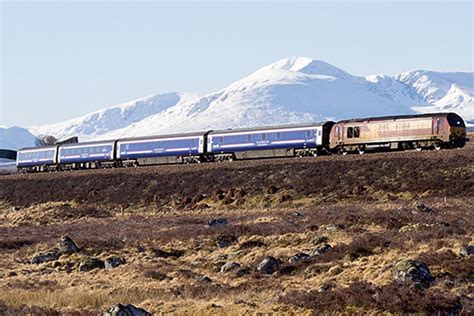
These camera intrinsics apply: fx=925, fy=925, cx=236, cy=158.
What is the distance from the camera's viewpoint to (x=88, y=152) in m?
97.1

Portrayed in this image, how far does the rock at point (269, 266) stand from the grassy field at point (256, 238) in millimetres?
456

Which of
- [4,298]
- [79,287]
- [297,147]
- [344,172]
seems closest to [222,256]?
[79,287]

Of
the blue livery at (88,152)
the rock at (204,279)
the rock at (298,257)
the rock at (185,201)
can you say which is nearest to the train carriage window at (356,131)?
the rock at (185,201)

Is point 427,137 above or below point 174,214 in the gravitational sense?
above

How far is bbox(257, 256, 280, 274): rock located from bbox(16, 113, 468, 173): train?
129ft

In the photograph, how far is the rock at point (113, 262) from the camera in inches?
1358

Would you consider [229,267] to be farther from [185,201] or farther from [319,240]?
[185,201]

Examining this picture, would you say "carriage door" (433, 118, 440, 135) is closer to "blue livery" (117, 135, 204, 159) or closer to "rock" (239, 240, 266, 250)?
"blue livery" (117, 135, 204, 159)

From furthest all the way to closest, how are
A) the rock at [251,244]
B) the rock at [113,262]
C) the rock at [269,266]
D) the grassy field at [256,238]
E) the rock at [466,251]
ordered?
1. the rock at [251,244]
2. the rock at [113,262]
3. the rock at [269,266]
4. the rock at [466,251]
5. the grassy field at [256,238]

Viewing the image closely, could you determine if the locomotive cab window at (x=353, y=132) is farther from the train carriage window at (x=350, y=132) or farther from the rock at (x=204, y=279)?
the rock at (x=204, y=279)

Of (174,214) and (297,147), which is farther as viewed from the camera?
(297,147)

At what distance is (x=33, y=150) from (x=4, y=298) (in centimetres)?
8131

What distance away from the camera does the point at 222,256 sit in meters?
34.7

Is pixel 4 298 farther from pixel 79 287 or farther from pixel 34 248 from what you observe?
pixel 34 248
